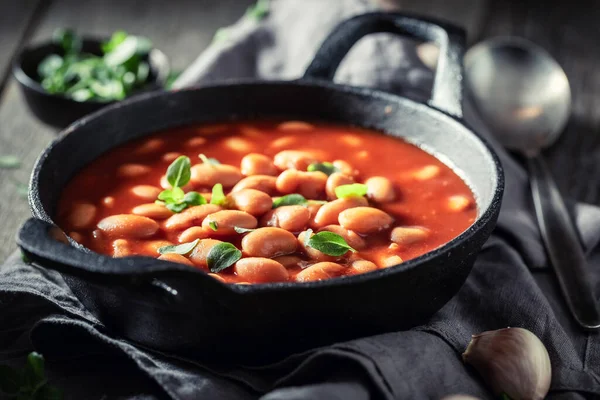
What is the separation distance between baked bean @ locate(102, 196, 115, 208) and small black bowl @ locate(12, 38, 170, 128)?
78 cm

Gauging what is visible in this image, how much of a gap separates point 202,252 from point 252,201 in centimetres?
20

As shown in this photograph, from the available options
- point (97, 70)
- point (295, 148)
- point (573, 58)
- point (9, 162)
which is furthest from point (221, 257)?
point (573, 58)

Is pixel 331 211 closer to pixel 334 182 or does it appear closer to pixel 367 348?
pixel 334 182

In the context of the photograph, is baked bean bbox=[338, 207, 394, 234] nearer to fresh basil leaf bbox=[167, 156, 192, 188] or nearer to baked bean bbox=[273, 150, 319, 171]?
baked bean bbox=[273, 150, 319, 171]

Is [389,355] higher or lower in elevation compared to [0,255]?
higher

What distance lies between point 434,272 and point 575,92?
1.85 meters

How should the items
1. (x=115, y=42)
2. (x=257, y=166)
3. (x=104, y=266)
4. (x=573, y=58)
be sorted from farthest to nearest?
(x=573, y=58) < (x=115, y=42) < (x=257, y=166) < (x=104, y=266)

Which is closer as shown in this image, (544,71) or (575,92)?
(544,71)

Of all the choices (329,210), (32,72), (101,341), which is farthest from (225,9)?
(101,341)

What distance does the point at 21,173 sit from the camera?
8.20 ft

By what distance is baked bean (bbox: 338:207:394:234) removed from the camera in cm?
171

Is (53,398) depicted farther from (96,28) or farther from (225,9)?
(225,9)

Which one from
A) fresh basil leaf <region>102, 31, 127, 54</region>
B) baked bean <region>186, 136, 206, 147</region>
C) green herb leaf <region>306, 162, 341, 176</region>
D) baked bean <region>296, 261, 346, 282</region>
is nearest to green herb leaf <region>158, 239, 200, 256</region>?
baked bean <region>296, 261, 346, 282</region>

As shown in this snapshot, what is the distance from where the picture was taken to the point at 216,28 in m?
3.54
